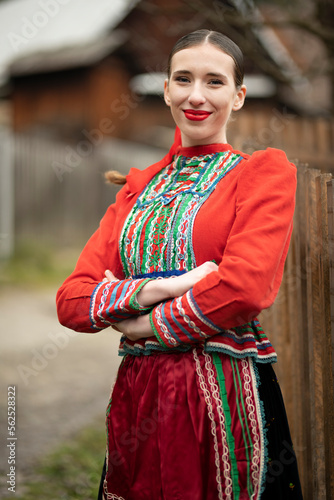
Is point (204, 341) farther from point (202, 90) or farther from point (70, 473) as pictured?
point (70, 473)

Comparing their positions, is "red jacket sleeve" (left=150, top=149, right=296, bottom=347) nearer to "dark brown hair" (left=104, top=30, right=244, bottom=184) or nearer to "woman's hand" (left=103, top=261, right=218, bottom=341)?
"woman's hand" (left=103, top=261, right=218, bottom=341)

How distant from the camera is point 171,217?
6.14 feet

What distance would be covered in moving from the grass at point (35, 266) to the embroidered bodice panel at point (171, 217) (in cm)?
755

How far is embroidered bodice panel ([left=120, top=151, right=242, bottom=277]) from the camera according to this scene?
1.85 m

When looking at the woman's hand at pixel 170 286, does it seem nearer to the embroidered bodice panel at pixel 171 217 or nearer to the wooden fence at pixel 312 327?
the embroidered bodice panel at pixel 171 217

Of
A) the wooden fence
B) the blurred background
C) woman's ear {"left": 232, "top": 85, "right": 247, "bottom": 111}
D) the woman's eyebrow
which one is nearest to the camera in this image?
the woman's eyebrow

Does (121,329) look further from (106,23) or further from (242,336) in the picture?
(106,23)

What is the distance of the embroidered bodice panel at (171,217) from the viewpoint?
185 cm

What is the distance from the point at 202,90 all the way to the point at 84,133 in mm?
13126

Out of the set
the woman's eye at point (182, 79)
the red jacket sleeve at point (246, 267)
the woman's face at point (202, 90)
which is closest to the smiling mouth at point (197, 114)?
the woman's face at point (202, 90)

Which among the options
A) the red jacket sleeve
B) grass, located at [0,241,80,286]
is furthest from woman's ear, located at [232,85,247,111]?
grass, located at [0,241,80,286]

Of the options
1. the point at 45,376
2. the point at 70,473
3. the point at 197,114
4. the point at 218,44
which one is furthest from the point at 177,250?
the point at 45,376

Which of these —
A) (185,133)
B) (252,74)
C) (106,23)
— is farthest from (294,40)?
(185,133)

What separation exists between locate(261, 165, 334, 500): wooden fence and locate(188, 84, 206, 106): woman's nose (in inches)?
22.4
